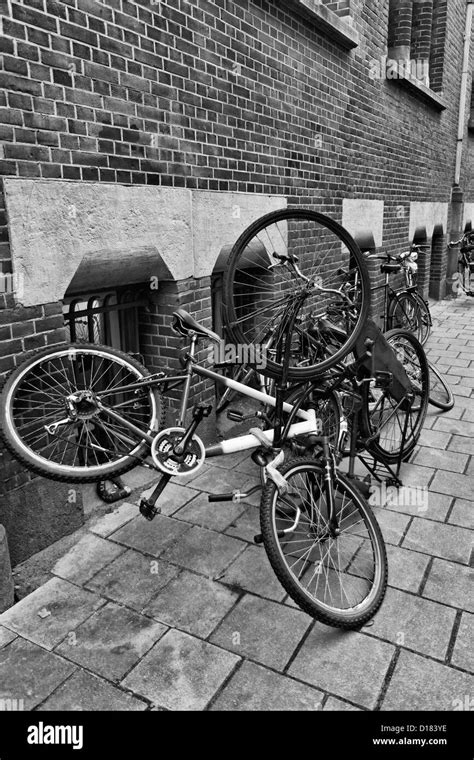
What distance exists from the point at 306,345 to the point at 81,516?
178 centimetres

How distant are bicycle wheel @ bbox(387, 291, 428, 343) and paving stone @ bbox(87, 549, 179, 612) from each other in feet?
16.8

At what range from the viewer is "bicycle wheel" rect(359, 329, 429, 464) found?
13.2 feet

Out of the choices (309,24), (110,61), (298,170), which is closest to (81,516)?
(110,61)

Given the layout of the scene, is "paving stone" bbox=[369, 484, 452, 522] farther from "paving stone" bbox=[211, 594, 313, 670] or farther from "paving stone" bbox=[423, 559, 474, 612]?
"paving stone" bbox=[211, 594, 313, 670]

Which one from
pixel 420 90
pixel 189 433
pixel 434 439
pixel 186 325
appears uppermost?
pixel 420 90

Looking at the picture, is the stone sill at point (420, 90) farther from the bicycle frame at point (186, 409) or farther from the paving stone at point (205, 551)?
the paving stone at point (205, 551)

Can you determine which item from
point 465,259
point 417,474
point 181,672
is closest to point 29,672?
point 181,672

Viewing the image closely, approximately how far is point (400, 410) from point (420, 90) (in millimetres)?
6659

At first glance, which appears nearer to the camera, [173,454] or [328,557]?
[173,454]

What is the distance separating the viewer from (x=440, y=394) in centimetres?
586

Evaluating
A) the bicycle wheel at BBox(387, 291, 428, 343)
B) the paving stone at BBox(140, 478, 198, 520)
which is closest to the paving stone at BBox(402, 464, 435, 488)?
the paving stone at BBox(140, 478, 198, 520)

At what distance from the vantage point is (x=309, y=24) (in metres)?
5.58

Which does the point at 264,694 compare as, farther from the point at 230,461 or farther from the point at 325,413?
the point at 230,461

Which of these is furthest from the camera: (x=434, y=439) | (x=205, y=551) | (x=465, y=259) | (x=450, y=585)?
(x=465, y=259)
